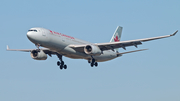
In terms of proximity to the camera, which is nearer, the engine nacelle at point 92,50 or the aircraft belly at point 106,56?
the engine nacelle at point 92,50

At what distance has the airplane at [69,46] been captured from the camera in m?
45.9

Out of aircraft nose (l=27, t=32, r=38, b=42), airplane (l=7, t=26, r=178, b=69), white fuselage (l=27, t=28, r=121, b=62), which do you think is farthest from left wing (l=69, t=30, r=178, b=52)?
aircraft nose (l=27, t=32, r=38, b=42)

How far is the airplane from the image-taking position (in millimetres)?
45875

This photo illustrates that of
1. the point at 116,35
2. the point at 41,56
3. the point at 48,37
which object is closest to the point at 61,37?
the point at 48,37

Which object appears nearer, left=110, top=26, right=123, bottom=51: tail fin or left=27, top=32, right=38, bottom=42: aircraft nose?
left=27, top=32, right=38, bottom=42: aircraft nose

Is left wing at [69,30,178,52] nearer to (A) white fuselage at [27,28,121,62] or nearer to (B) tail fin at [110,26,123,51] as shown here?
(A) white fuselage at [27,28,121,62]

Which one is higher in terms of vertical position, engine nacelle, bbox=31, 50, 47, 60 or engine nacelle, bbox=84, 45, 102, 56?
engine nacelle, bbox=31, 50, 47, 60

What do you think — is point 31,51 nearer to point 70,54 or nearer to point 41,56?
point 41,56

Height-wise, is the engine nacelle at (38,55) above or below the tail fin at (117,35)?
below

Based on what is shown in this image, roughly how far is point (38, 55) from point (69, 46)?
236 inches

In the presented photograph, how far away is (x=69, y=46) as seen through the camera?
48.9m

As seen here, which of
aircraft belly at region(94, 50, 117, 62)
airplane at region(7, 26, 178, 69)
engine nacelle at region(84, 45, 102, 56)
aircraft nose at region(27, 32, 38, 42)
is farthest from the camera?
aircraft belly at region(94, 50, 117, 62)

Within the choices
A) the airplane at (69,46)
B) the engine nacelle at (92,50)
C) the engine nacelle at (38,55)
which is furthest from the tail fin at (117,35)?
the engine nacelle at (38,55)

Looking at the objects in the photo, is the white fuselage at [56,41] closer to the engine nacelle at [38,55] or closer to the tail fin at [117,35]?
the engine nacelle at [38,55]
